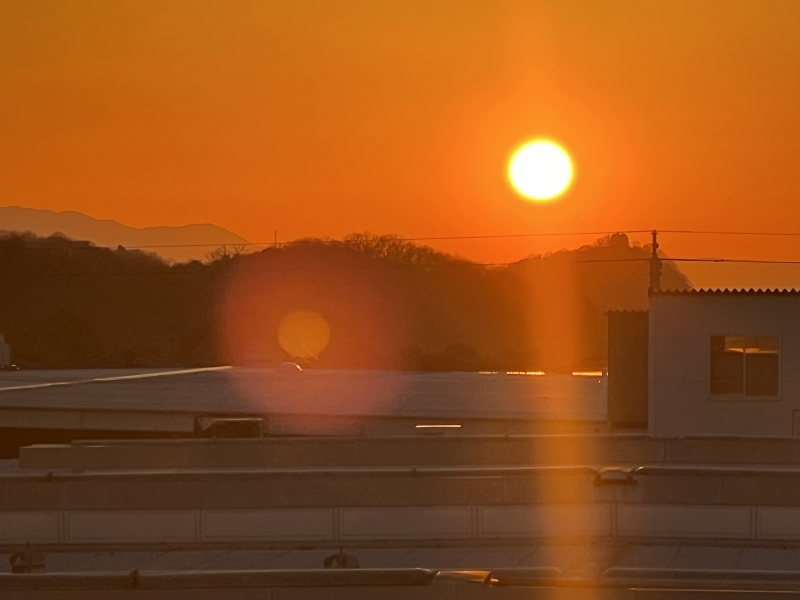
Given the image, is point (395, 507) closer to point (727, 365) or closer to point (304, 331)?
point (727, 365)

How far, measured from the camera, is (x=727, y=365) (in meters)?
28.1

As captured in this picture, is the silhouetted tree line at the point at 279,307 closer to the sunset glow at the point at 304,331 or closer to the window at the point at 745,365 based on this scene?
the sunset glow at the point at 304,331

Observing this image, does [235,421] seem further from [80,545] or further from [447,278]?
[447,278]

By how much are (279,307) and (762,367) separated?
13673 cm

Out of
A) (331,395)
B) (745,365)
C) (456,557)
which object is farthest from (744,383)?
(331,395)

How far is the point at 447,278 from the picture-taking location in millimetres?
187375

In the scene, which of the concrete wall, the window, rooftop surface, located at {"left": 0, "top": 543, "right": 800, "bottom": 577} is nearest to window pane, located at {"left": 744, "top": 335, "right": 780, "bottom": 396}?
the window

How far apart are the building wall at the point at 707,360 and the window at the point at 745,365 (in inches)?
5.1

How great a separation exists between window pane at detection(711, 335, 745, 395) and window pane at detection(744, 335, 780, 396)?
149 millimetres

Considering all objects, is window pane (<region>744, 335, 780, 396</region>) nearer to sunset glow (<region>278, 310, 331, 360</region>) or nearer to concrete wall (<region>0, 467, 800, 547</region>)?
concrete wall (<region>0, 467, 800, 547</region>)

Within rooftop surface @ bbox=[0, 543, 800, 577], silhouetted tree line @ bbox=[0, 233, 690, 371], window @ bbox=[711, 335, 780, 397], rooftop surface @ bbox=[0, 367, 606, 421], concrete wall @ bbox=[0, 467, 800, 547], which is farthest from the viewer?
silhouetted tree line @ bbox=[0, 233, 690, 371]

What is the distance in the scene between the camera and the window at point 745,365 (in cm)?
2764

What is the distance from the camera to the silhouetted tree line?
5458 inches

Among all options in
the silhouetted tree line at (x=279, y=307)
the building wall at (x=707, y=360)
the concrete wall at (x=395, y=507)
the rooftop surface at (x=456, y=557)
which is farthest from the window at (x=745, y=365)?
the silhouetted tree line at (x=279, y=307)
